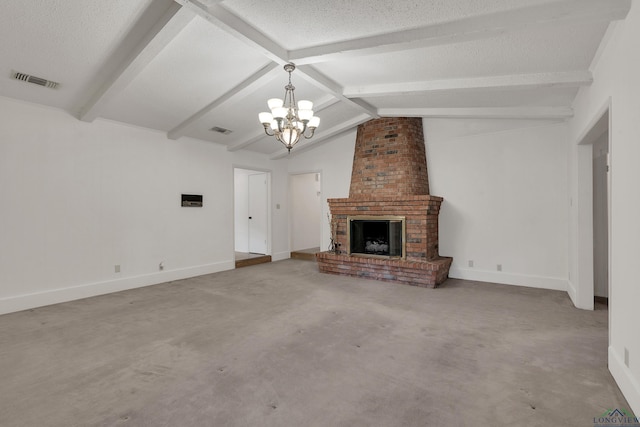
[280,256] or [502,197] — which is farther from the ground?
[502,197]

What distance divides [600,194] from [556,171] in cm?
64

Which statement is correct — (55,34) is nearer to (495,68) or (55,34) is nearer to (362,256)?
(495,68)

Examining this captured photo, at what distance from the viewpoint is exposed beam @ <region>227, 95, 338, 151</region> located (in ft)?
15.9

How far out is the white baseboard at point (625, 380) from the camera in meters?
1.89

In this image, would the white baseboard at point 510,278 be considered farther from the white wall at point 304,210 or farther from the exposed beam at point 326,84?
the white wall at point 304,210

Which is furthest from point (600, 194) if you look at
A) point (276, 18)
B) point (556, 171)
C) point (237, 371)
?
point (237, 371)

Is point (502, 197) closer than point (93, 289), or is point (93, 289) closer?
point (93, 289)

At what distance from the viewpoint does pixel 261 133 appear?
5730 millimetres

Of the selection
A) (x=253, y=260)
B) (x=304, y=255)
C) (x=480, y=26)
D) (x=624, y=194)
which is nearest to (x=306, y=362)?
(x=624, y=194)

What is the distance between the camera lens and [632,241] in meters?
1.99

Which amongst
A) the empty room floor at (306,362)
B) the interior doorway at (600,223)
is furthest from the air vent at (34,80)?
the interior doorway at (600,223)

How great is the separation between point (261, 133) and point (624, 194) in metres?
4.88

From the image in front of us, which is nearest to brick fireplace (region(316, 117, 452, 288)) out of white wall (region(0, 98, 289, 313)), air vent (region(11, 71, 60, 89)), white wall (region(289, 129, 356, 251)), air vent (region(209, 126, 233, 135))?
white wall (region(289, 129, 356, 251))

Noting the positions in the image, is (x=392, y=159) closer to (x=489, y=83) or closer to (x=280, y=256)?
(x=489, y=83)
